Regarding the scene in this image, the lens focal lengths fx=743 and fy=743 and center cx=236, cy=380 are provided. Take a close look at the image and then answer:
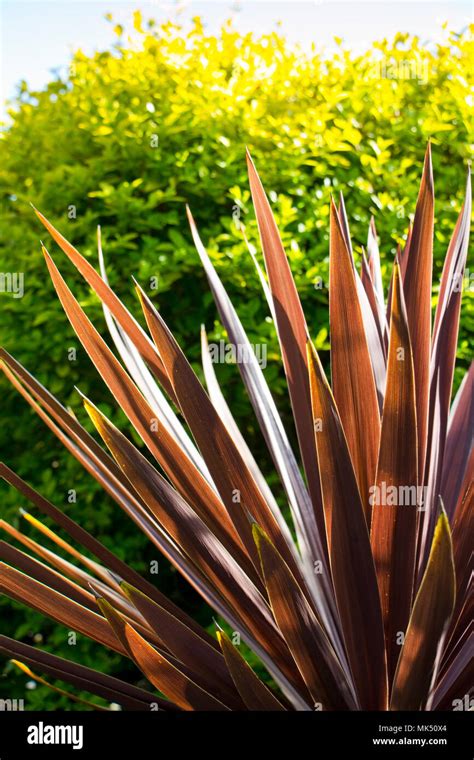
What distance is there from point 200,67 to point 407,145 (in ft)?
Answer: 3.15

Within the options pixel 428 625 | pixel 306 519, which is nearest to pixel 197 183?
pixel 306 519

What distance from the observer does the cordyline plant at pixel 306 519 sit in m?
1.03

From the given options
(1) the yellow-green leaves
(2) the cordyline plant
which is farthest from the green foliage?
(1) the yellow-green leaves

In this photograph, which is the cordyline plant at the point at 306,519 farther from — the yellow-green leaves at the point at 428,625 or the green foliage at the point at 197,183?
the green foliage at the point at 197,183

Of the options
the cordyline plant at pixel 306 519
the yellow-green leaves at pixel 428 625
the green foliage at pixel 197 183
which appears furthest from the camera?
the green foliage at pixel 197 183

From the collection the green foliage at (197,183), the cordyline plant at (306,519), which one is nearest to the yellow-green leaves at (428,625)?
the cordyline plant at (306,519)

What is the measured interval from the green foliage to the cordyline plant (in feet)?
4.57

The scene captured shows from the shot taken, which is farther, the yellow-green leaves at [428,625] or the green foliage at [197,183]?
the green foliage at [197,183]

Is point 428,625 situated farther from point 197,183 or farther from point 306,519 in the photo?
point 197,183

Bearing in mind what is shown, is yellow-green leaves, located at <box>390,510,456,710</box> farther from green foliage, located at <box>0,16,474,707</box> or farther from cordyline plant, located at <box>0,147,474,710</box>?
green foliage, located at <box>0,16,474,707</box>

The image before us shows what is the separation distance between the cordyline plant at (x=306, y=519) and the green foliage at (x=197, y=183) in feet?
4.57

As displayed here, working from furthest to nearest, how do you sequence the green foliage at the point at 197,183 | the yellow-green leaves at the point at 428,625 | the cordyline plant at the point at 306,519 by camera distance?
1. the green foliage at the point at 197,183
2. the cordyline plant at the point at 306,519
3. the yellow-green leaves at the point at 428,625

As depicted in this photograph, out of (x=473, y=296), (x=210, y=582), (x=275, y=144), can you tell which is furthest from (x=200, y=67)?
(x=210, y=582)

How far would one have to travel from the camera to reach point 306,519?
1.40 m
